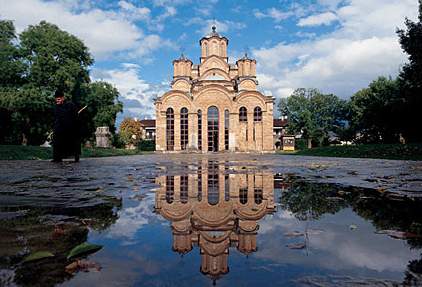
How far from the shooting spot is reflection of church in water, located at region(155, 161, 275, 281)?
1.89 meters

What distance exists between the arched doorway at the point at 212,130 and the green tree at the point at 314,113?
27816 millimetres

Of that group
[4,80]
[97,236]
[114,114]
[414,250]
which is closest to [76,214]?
[97,236]

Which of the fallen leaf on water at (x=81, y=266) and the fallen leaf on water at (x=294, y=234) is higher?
the fallen leaf on water at (x=81, y=266)

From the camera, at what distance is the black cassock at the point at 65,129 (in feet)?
35.6

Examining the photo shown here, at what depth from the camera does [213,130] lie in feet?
154

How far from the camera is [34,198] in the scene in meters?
3.82

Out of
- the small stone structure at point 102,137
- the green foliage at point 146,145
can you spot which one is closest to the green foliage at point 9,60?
the small stone structure at point 102,137

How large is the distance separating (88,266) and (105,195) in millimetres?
2618

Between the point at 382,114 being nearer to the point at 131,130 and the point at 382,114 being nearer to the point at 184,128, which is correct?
the point at 184,128

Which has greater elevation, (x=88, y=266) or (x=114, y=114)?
(x=114, y=114)

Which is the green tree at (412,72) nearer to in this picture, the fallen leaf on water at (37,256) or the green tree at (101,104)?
the fallen leaf on water at (37,256)

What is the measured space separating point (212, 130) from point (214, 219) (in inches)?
1746

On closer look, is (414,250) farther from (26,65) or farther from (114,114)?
(114,114)

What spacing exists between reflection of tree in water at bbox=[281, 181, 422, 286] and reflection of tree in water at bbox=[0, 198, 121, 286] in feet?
5.38
